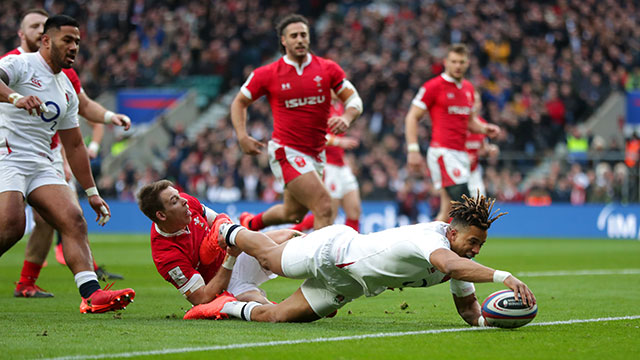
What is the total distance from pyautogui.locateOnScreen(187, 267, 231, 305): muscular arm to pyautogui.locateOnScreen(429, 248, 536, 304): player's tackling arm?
2.15m

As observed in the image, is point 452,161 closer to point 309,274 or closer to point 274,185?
point 309,274

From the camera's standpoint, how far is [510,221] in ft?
79.7

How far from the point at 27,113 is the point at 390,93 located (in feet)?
67.5

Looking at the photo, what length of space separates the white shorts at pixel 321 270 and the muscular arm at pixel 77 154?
237 centimetres

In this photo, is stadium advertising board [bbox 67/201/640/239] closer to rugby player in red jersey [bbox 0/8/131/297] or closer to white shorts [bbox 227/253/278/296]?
rugby player in red jersey [bbox 0/8/131/297]

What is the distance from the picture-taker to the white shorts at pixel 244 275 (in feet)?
24.0

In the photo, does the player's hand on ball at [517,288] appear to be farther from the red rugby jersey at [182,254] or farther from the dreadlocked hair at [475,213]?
the red rugby jersey at [182,254]

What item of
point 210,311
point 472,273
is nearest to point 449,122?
point 210,311

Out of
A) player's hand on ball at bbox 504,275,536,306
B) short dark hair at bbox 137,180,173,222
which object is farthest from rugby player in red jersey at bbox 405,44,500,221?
player's hand on ball at bbox 504,275,536,306

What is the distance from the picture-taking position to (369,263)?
6105 mm

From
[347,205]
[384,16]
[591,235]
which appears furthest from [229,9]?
[347,205]

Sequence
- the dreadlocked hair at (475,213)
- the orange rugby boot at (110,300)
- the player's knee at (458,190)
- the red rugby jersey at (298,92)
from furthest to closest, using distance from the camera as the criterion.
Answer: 1. the player's knee at (458,190)
2. the red rugby jersey at (298,92)
3. the orange rugby boot at (110,300)
4. the dreadlocked hair at (475,213)

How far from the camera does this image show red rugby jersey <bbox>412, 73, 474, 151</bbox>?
12.5 metres

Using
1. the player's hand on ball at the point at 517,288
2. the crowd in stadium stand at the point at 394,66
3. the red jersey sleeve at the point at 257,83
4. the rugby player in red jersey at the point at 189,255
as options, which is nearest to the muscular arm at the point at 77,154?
the rugby player in red jersey at the point at 189,255
